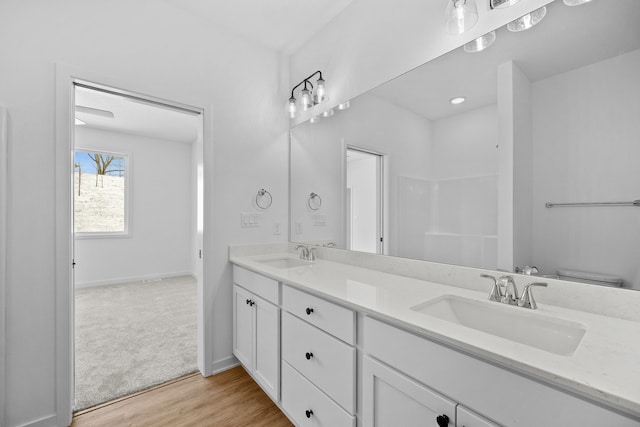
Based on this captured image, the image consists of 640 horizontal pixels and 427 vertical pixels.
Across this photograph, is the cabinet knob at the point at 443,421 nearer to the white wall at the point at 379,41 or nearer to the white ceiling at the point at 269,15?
the white wall at the point at 379,41

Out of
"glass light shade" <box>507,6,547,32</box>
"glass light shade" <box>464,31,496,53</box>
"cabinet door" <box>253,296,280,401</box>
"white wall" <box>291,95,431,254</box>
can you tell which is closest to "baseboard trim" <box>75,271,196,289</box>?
"white wall" <box>291,95,431,254</box>

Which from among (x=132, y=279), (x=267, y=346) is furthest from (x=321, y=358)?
(x=132, y=279)

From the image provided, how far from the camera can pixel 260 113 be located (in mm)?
2350

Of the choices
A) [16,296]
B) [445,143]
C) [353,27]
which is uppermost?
[353,27]

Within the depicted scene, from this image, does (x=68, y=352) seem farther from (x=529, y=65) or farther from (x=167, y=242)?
(x=167, y=242)

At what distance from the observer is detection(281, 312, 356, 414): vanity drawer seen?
3.74ft

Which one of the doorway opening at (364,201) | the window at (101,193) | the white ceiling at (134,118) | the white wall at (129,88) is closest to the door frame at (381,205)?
the doorway opening at (364,201)

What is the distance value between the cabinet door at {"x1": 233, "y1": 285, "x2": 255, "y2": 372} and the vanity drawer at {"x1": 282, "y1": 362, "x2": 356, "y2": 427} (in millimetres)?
445

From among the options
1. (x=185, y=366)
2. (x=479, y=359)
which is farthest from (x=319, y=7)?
(x=185, y=366)

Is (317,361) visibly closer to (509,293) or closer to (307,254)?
(509,293)

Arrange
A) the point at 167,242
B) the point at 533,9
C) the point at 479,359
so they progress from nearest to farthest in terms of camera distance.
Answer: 1. the point at 479,359
2. the point at 533,9
3. the point at 167,242

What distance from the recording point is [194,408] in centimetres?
171

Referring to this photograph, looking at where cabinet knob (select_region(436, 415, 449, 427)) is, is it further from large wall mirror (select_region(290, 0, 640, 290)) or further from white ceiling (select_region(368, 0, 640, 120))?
white ceiling (select_region(368, 0, 640, 120))

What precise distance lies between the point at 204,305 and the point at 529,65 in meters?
2.30
